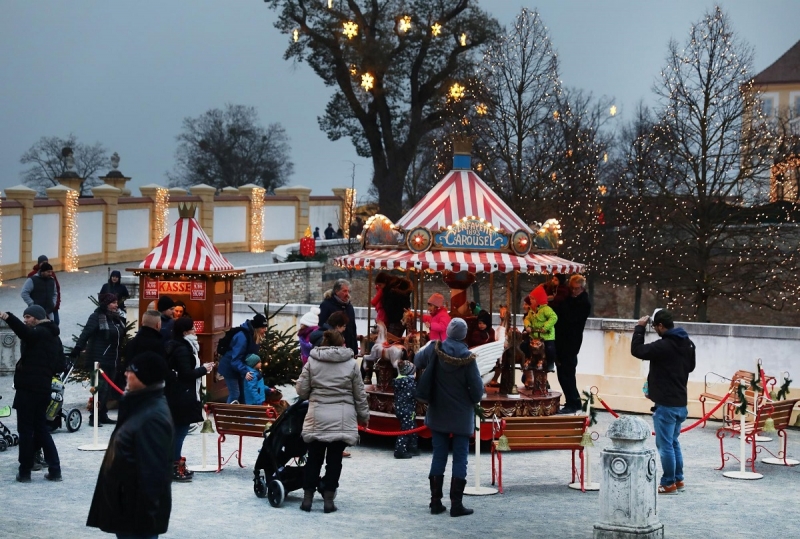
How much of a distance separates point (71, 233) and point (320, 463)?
27936 millimetres

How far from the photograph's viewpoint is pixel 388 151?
51594mm

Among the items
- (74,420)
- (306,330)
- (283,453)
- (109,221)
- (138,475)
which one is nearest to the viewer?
(138,475)

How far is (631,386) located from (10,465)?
9.31 metres

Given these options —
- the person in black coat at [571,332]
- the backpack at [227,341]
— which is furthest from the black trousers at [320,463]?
the person in black coat at [571,332]

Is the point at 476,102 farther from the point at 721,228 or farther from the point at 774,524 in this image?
the point at 774,524

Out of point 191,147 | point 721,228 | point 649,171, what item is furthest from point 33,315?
point 191,147

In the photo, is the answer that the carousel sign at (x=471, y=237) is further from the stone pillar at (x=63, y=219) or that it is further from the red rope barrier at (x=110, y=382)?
the stone pillar at (x=63, y=219)

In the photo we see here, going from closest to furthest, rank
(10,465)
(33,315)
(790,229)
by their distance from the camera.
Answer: (33,315)
(10,465)
(790,229)

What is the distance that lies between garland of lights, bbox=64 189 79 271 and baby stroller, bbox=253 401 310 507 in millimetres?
27033

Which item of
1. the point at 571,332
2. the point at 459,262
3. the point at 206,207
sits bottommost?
the point at 571,332

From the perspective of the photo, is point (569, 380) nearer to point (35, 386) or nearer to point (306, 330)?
point (306, 330)

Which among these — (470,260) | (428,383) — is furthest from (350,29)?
(428,383)

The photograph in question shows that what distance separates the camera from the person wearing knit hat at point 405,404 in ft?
47.0

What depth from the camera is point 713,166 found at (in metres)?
32.0
